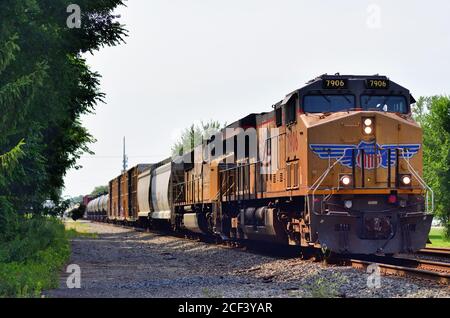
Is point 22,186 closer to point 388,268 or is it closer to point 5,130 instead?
point 5,130

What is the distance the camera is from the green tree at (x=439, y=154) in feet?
131

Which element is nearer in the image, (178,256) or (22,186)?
(22,186)

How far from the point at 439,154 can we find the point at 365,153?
27.3m

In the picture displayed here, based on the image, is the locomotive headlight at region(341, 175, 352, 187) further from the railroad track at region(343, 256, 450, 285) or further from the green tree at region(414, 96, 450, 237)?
the green tree at region(414, 96, 450, 237)

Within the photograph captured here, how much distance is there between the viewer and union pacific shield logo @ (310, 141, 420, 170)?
16969 mm

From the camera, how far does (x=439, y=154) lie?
1683 inches

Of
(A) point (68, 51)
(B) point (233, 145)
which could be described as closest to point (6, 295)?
(A) point (68, 51)

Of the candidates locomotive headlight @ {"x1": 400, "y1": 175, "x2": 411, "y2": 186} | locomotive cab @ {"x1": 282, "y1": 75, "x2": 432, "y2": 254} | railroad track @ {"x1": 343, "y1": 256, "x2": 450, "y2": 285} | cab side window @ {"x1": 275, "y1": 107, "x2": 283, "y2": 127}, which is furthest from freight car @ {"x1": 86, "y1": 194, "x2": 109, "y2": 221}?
locomotive headlight @ {"x1": 400, "y1": 175, "x2": 411, "y2": 186}

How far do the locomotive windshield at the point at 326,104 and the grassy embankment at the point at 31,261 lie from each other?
6.82 metres

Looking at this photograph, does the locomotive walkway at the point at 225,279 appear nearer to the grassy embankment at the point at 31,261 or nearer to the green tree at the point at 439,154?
the grassy embankment at the point at 31,261

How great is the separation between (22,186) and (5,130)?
320cm

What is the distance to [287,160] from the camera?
61.4 feet

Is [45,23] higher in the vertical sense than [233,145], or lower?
higher
